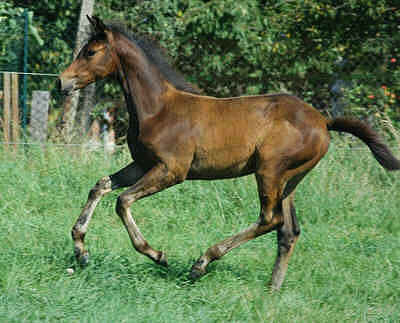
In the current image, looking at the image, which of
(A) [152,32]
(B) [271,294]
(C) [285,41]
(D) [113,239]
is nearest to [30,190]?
(D) [113,239]

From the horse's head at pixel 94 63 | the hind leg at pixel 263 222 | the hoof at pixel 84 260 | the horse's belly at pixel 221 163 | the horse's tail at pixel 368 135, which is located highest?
Result: the horse's head at pixel 94 63

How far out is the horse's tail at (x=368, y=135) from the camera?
16.4 ft

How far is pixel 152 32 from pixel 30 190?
14.1ft

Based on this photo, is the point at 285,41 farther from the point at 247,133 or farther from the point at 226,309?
the point at 226,309

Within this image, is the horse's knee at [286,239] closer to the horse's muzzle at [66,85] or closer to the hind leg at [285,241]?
the hind leg at [285,241]

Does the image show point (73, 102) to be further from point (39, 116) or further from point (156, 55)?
point (156, 55)

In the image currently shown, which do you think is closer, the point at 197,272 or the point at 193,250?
the point at 197,272

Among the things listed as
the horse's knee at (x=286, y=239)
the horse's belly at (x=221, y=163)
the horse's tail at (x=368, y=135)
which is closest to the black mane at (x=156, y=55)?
the horse's belly at (x=221, y=163)

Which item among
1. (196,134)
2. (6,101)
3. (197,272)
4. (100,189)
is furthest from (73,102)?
(197,272)

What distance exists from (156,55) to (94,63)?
0.51 metres

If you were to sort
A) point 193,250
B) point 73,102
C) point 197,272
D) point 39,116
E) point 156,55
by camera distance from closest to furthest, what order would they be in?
point 197,272
point 156,55
point 193,250
point 39,116
point 73,102

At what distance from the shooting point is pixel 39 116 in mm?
8320

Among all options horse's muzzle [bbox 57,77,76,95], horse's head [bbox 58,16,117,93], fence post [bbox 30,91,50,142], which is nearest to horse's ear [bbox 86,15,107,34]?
horse's head [bbox 58,16,117,93]

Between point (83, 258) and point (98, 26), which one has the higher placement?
point (98, 26)
